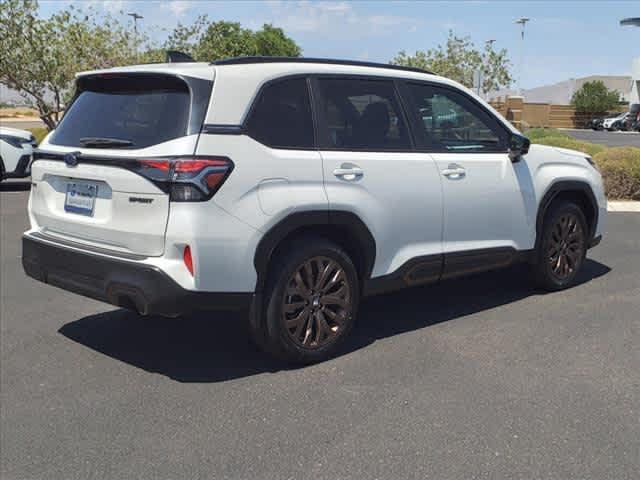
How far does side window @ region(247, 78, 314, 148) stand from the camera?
14.0 feet

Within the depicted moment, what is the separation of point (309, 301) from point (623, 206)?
871 centimetres

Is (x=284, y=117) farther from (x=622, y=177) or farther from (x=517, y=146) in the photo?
(x=622, y=177)

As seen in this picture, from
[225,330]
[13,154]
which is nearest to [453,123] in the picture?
[225,330]

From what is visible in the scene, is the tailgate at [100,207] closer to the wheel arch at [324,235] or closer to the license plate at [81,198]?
the license plate at [81,198]

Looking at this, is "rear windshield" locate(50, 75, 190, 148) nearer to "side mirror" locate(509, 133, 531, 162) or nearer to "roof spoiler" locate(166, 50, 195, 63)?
"roof spoiler" locate(166, 50, 195, 63)

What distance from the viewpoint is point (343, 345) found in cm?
502

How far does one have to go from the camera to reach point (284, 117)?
14.5 feet

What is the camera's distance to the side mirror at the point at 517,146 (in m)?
5.66

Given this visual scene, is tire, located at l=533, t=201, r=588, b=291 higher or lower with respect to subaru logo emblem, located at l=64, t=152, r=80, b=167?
lower

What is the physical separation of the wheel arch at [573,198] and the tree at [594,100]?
5298 centimetres

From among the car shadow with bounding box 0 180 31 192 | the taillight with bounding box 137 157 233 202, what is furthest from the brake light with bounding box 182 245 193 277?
the car shadow with bounding box 0 180 31 192

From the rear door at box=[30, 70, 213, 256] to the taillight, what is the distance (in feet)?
0.04

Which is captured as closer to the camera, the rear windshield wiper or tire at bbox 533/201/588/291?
the rear windshield wiper


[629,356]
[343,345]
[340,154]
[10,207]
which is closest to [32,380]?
[343,345]
